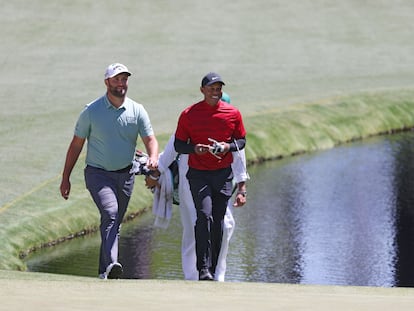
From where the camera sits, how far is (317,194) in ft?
82.5

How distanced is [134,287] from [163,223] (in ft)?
11.0

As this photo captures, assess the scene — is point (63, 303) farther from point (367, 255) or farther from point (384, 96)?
point (384, 96)

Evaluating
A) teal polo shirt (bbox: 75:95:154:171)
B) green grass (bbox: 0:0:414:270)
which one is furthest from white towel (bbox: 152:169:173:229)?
green grass (bbox: 0:0:414:270)

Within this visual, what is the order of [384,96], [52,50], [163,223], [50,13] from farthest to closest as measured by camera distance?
1. [50,13]
2. [52,50]
3. [384,96]
4. [163,223]

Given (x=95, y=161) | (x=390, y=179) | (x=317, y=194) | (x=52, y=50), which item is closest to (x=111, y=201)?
(x=95, y=161)

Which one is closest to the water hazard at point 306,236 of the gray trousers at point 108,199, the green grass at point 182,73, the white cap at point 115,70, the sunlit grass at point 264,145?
the sunlit grass at point 264,145

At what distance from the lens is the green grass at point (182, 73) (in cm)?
2270

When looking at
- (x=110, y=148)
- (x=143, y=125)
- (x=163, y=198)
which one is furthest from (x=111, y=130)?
(x=163, y=198)

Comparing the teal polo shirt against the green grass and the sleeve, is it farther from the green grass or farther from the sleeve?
the green grass

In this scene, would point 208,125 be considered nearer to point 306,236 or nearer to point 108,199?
point 108,199

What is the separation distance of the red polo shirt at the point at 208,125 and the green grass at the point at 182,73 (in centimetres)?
482

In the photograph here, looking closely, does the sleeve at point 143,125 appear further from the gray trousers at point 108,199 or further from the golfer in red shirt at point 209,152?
the gray trousers at point 108,199

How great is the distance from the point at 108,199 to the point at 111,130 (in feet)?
2.33

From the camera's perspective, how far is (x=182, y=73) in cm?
3919
